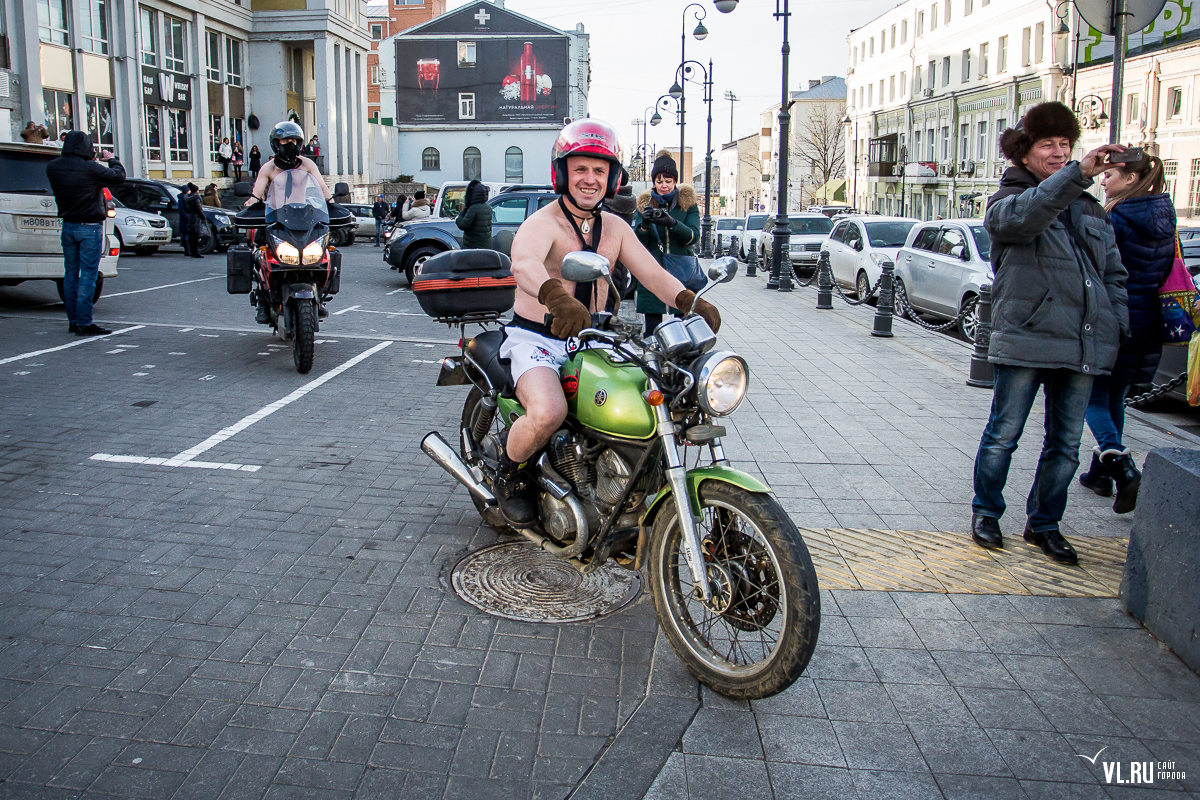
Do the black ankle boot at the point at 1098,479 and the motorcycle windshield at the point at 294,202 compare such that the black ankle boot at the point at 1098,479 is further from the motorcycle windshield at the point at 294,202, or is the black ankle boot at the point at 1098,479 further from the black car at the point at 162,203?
the black car at the point at 162,203

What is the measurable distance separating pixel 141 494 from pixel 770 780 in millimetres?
3793

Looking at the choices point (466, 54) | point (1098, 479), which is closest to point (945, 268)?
point (1098, 479)

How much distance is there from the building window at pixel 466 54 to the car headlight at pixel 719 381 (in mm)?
74069

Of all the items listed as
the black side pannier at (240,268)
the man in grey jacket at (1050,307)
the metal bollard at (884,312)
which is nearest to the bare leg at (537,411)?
the man in grey jacket at (1050,307)

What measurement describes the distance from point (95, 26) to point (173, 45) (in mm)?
6135

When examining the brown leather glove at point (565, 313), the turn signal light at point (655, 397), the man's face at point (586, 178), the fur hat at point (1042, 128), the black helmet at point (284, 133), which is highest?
the black helmet at point (284, 133)

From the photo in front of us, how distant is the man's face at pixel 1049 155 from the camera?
14.2 ft

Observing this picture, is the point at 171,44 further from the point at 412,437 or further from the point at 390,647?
the point at 390,647

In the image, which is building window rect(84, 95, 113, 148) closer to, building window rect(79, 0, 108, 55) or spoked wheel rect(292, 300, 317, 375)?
building window rect(79, 0, 108, 55)

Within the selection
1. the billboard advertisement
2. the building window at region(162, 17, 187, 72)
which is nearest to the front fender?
the building window at region(162, 17, 187, 72)

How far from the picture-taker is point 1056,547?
450cm

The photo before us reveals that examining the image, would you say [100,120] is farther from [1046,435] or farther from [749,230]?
[1046,435]

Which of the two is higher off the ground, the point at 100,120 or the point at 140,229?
the point at 100,120

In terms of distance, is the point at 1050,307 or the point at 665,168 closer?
the point at 1050,307
